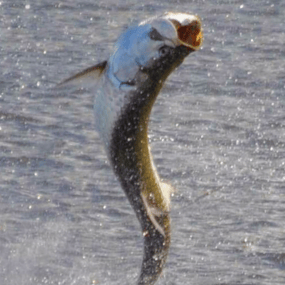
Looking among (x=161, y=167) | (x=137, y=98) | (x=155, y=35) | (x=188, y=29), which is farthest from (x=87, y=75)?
(x=161, y=167)

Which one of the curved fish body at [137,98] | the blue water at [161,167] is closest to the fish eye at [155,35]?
the curved fish body at [137,98]

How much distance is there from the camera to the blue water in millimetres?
5105

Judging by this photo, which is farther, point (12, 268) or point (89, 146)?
point (89, 146)

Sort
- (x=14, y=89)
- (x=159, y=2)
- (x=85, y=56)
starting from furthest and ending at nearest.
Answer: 1. (x=159, y=2)
2. (x=85, y=56)
3. (x=14, y=89)

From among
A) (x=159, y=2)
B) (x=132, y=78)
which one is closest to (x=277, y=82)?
(x=159, y=2)

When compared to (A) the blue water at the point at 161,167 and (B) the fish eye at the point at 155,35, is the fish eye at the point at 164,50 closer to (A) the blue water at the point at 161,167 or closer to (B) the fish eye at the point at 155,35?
(B) the fish eye at the point at 155,35

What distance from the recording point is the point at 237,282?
4.94 metres

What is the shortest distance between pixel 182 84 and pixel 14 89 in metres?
1.78

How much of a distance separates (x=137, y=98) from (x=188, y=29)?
0.43 meters

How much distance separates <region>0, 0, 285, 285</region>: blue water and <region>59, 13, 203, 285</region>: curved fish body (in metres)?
0.37

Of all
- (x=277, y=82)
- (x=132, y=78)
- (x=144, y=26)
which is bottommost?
(x=277, y=82)

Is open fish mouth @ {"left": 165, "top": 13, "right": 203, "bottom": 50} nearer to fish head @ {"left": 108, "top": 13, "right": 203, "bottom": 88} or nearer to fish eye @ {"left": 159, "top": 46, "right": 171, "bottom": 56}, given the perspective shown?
fish head @ {"left": 108, "top": 13, "right": 203, "bottom": 88}

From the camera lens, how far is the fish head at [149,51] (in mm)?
3117

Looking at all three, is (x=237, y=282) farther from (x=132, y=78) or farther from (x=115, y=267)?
(x=132, y=78)
